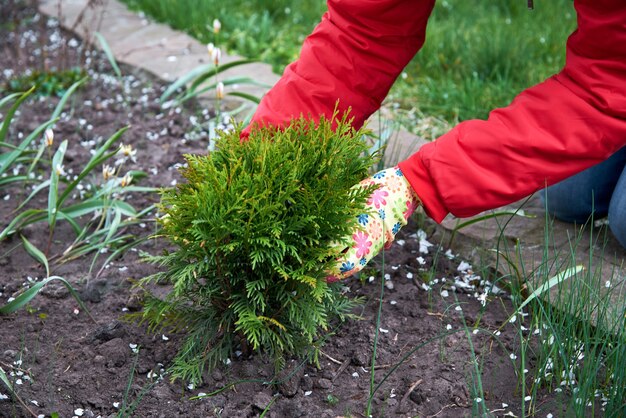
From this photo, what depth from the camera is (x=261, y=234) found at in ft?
5.46

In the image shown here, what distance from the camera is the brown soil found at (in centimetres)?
181

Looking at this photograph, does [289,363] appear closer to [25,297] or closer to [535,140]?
[25,297]

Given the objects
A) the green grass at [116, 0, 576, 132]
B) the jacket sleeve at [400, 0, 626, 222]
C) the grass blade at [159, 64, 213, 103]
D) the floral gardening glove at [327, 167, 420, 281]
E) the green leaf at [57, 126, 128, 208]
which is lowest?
the green grass at [116, 0, 576, 132]

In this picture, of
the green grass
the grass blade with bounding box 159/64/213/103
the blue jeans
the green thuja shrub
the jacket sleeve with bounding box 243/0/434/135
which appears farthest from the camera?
the green grass

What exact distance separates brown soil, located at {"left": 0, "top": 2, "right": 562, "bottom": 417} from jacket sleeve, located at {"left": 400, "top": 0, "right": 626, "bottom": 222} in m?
0.20

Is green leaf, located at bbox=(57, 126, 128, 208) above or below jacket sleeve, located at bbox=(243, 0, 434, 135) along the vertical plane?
below

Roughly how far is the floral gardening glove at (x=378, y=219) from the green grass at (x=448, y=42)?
3.94 feet

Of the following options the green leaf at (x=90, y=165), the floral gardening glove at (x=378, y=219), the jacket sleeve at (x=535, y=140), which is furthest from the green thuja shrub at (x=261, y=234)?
the green leaf at (x=90, y=165)

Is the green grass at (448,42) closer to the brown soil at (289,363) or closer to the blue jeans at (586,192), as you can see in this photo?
the blue jeans at (586,192)

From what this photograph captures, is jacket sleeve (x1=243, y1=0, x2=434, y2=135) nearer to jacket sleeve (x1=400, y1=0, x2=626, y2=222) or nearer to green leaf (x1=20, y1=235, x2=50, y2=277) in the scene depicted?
jacket sleeve (x1=400, y1=0, x2=626, y2=222)

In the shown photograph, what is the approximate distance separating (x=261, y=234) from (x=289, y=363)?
15.8 inches

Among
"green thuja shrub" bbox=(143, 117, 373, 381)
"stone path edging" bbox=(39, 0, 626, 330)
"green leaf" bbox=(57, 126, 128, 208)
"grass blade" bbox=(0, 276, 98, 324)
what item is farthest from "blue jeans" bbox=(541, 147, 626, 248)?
"grass blade" bbox=(0, 276, 98, 324)

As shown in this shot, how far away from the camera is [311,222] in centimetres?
169

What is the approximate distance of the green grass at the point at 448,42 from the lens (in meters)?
3.38
